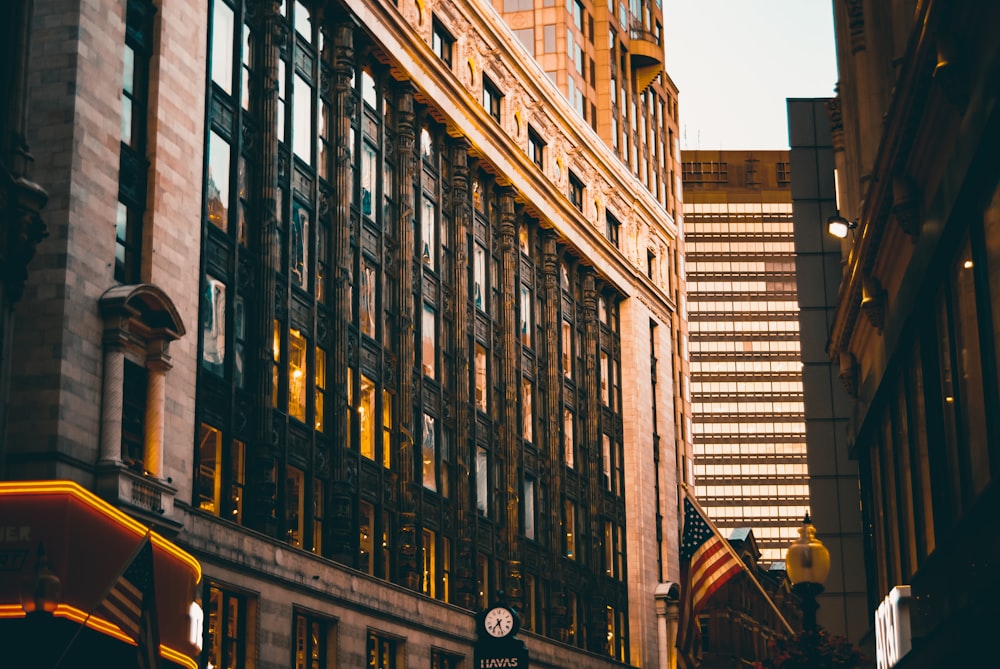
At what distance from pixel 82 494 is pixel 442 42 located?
36.4 metres

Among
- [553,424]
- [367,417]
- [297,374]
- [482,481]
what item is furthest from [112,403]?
[553,424]

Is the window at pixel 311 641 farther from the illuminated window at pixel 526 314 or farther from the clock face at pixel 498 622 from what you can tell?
the illuminated window at pixel 526 314

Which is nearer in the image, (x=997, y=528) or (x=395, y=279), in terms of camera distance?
(x=997, y=528)

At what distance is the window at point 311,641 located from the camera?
144 ft

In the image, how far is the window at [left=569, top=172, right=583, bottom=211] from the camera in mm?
77875

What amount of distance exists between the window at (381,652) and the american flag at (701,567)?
1415 cm

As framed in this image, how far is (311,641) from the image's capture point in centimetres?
4491

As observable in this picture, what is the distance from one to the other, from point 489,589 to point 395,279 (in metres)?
14.1

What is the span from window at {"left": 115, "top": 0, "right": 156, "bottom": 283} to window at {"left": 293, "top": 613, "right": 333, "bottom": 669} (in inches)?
495

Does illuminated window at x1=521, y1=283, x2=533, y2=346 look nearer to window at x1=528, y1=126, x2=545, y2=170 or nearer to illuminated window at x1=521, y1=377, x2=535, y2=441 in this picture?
illuminated window at x1=521, y1=377, x2=535, y2=441

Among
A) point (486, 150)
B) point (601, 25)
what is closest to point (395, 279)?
point (486, 150)

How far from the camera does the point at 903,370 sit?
2881 centimetres

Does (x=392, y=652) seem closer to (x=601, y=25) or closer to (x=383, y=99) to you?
(x=383, y=99)

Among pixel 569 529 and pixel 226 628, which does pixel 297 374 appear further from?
pixel 569 529
